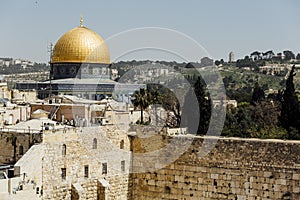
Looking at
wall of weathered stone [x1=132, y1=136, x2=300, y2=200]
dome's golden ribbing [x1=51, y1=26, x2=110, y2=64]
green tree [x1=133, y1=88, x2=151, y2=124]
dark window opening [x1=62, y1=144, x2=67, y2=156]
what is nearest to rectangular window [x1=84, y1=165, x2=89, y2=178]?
dark window opening [x1=62, y1=144, x2=67, y2=156]

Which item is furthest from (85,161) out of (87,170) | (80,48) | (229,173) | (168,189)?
(80,48)

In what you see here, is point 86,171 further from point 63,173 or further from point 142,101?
point 142,101

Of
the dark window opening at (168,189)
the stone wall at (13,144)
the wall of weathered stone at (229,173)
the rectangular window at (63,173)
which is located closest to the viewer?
the wall of weathered stone at (229,173)

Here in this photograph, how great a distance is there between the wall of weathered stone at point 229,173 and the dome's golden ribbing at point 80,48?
19.6 meters

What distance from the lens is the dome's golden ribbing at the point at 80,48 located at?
1332 inches

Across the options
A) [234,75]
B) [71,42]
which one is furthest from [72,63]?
[234,75]

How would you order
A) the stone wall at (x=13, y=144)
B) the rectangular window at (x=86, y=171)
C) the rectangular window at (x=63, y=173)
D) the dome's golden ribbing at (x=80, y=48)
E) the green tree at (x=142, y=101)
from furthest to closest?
the dome's golden ribbing at (x=80, y=48)
the green tree at (x=142, y=101)
the rectangular window at (x=86, y=171)
the stone wall at (x=13, y=144)
the rectangular window at (x=63, y=173)

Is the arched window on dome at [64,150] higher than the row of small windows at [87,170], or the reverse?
the arched window on dome at [64,150]

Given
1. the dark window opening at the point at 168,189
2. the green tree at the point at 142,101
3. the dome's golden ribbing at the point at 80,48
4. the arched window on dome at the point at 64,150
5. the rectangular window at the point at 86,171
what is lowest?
the dark window opening at the point at 168,189

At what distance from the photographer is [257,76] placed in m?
76.9

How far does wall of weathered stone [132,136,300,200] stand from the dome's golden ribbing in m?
19.6

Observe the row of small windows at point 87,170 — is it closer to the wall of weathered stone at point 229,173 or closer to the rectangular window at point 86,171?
the rectangular window at point 86,171

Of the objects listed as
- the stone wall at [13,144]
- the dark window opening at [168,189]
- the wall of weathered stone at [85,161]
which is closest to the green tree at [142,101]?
the wall of weathered stone at [85,161]

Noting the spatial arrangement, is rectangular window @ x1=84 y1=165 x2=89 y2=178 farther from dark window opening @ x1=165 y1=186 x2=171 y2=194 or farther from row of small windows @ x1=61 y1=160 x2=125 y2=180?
dark window opening @ x1=165 y1=186 x2=171 y2=194
